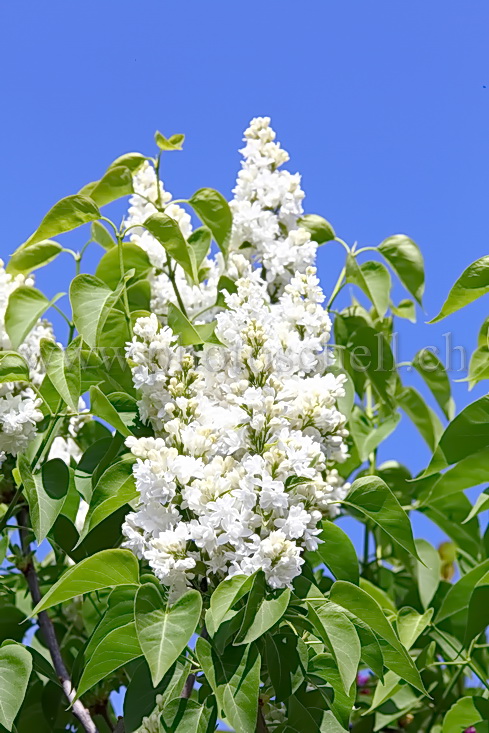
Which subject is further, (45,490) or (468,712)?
(468,712)

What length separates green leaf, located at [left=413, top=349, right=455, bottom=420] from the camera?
220 centimetres

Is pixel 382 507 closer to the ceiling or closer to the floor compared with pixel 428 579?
Answer: closer to the ceiling

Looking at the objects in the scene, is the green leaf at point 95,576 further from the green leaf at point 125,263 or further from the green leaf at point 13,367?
the green leaf at point 125,263

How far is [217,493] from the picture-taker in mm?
1323

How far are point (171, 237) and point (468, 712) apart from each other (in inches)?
41.0

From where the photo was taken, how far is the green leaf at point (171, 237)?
65.9 inches

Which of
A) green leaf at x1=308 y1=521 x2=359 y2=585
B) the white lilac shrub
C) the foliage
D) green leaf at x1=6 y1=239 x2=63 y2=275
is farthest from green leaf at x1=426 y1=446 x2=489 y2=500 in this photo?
green leaf at x1=6 y1=239 x2=63 y2=275

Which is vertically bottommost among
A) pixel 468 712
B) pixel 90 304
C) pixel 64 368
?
pixel 468 712

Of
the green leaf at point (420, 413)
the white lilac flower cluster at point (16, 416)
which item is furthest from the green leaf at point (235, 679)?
the green leaf at point (420, 413)

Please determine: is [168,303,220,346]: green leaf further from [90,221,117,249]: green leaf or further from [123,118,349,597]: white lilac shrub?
[90,221,117,249]: green leaf

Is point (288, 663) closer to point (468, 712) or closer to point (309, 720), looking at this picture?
point (309, 720)

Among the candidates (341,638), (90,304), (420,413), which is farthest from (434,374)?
(341,638)

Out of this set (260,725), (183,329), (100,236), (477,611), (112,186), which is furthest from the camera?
(100,236)

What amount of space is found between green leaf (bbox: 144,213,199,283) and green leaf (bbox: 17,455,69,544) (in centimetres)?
43
